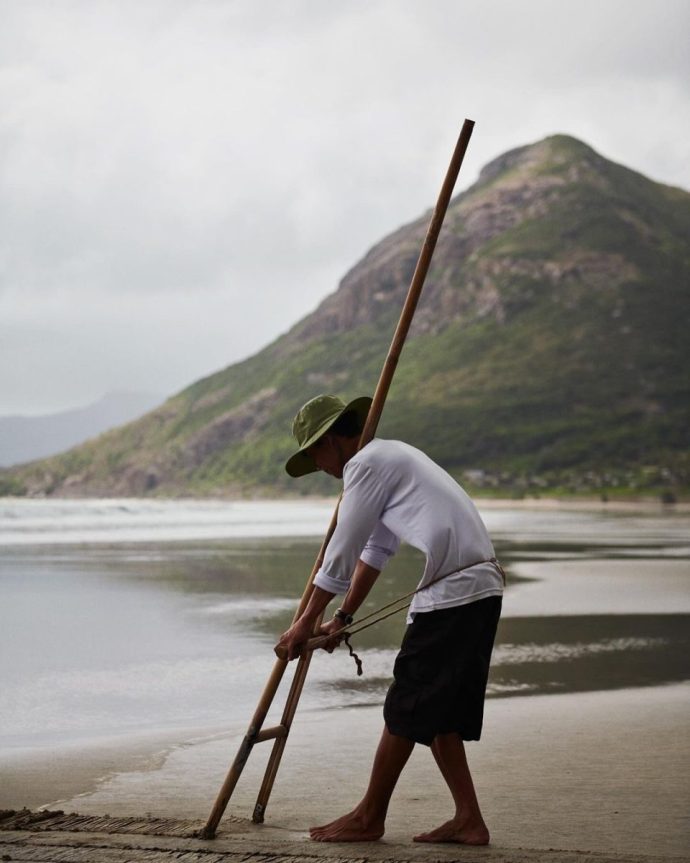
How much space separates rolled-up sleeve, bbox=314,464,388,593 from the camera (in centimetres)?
433

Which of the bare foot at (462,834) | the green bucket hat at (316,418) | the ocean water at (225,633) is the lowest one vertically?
the ocean water at (225,633)

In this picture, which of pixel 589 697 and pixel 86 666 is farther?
pixel 86 666

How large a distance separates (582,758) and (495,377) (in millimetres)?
123052

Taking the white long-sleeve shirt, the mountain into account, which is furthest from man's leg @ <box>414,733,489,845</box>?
the mountain

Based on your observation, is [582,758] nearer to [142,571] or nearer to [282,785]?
[282,785]

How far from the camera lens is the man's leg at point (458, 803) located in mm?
4324

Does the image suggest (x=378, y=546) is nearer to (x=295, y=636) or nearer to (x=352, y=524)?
(x=352, y=524)

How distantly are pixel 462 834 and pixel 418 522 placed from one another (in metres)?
1.15

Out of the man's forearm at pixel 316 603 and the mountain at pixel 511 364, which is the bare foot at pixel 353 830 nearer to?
the man's forearm at pixel 316 603

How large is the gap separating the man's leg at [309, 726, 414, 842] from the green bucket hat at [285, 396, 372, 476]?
109cm

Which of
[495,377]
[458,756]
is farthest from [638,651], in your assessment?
[495,377]

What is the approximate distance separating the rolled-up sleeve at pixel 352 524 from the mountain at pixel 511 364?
8067 cm

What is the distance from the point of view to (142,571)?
63.8 feet

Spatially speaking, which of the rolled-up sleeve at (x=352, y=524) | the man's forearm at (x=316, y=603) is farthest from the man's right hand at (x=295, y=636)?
the rolled-up sleeve at (x=352, y=524)
